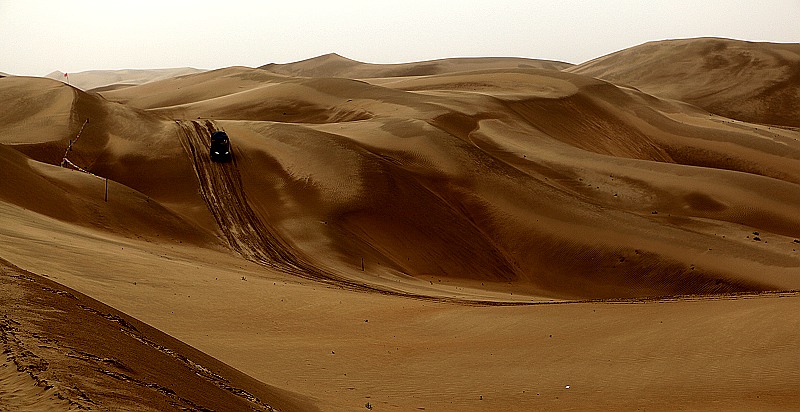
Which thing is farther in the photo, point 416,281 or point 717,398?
point 416,281

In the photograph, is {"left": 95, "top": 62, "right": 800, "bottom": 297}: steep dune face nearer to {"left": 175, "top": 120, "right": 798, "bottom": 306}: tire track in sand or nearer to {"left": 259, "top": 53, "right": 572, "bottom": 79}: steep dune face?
{"left": 175, "top": 120, "right": 798, "bottom": 306}: tire track in sand

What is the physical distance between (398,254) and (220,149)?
9.83 metres

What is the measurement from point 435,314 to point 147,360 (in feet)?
25.1

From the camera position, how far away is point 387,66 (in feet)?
376

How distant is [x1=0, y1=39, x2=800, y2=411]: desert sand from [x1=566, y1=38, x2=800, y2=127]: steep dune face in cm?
2242

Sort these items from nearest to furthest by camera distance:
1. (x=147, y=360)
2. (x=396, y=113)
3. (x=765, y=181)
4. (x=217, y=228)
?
(x=147, y=360), (x=217, y=228), (x=765, y=181), (x=396, y=113)

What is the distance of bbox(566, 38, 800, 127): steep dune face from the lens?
232ft

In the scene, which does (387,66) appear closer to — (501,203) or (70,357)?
(501,203)

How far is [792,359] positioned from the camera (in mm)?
9820

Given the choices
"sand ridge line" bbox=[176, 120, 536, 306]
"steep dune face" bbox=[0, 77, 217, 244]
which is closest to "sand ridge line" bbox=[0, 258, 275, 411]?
"sand ridge line" bbox=[176, 120, 536, 306]

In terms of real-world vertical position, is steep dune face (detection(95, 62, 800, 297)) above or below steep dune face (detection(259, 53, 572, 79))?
below

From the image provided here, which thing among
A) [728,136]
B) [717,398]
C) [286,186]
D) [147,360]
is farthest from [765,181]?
[147,360]

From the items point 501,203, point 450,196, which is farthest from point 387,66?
point 501,203

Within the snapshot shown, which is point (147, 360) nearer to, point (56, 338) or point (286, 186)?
point (56, 338)
